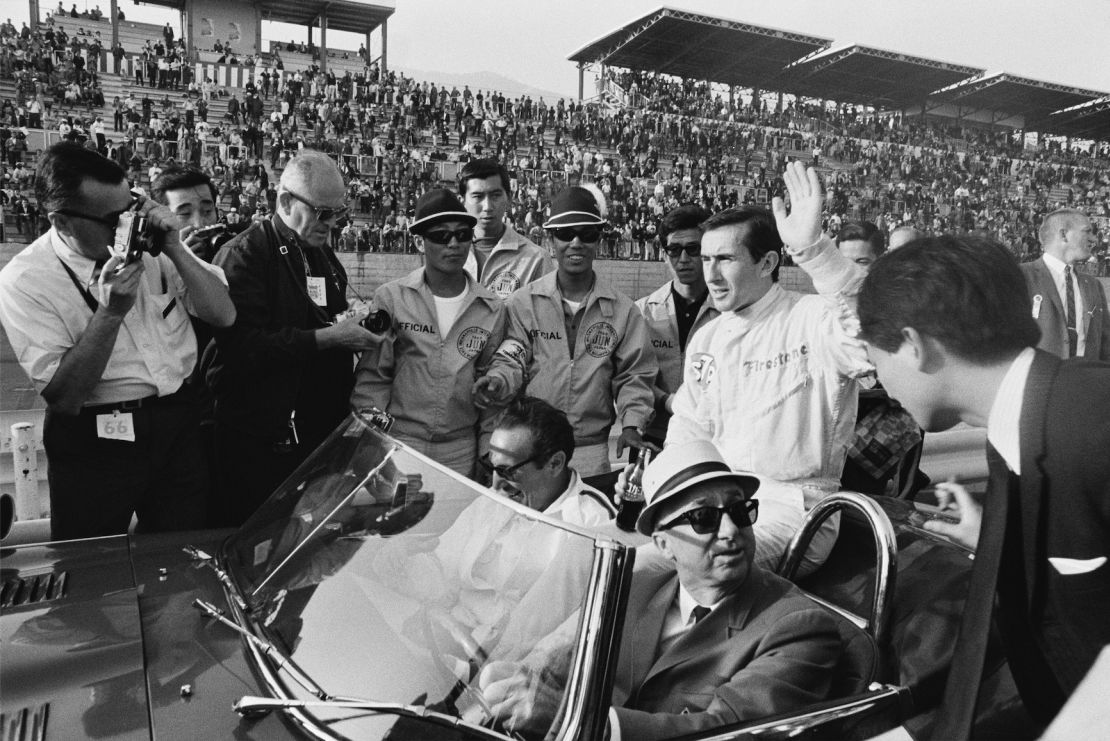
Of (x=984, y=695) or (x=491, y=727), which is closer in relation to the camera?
(x=491, y=727)

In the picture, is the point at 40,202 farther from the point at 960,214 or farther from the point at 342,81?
the point at 960,214

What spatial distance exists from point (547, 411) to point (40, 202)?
1697mm

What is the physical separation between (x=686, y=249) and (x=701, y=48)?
34.9 m

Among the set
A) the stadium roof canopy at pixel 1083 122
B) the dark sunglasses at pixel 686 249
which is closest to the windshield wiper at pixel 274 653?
the dark sunglasses at pixel 686 249

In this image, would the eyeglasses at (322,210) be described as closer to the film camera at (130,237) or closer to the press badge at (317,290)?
the press badge at (317,290)

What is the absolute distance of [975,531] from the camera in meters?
Result: 1.74

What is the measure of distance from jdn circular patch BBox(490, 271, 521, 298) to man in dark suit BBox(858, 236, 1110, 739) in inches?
121

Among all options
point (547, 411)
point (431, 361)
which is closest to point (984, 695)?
point (547, 411)

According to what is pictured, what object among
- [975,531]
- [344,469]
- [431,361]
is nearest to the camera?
[975,531]

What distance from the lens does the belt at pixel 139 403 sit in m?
2.84

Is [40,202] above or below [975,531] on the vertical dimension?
above

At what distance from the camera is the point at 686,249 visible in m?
4.15

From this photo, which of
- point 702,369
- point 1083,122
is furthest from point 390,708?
point 1083,122

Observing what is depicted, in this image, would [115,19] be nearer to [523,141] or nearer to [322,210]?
[523,141]
